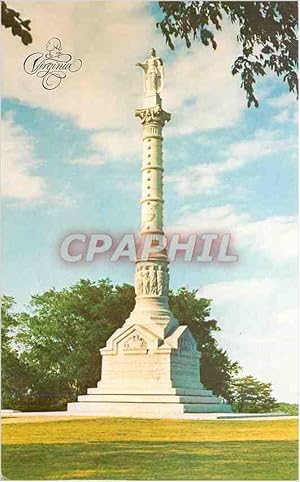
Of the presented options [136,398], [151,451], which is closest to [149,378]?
[136,398]

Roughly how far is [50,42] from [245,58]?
2.16 meters

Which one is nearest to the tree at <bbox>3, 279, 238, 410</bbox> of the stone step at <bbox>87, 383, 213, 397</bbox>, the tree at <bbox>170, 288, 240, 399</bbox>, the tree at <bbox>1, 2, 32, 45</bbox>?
the tree at <bbox>170, 288, 240, 399</bbox>

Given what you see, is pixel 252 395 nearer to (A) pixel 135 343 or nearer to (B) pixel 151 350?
(B) pixel 151 350

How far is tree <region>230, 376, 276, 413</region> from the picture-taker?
9352mm

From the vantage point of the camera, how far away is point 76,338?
36.1 ft

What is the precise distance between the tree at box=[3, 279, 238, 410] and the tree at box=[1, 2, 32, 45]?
10.8ft

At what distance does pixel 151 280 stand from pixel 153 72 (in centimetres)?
332

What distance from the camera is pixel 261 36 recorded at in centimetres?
779

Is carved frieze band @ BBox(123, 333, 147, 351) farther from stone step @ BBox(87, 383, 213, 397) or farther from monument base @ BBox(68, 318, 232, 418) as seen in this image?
stone step @ BBox(87, 383, 213, 397)

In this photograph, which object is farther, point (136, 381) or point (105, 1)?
point (136, 381)

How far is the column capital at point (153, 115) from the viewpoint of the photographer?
32.3 feet

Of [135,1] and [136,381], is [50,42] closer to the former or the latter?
[135,1]

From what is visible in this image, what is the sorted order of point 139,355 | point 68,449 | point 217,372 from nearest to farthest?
point 68,449 → point 217,372 → point 139,355

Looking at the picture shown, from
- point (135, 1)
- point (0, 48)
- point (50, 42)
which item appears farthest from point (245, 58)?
point (0, 48)
